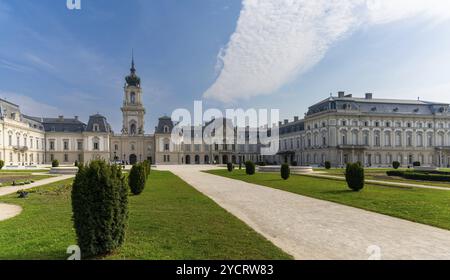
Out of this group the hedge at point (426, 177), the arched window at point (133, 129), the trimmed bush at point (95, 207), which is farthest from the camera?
the arched window at point (133, 129)

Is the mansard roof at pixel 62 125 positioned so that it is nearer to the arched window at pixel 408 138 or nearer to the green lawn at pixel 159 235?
the green lawn at pixel 159 235

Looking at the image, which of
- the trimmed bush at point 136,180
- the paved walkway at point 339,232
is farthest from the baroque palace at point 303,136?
the paved walkway at point 339,232

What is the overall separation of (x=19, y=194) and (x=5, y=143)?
50.0 m

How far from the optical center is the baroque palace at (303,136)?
57.0m

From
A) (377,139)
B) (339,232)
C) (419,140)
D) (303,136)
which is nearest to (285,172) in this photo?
(339,232)

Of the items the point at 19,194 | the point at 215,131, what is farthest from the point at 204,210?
the point at 215,131

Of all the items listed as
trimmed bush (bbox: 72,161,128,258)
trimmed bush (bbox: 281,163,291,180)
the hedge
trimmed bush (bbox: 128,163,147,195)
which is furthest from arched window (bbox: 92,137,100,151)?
trimmed bush (bbox: 72,161,128,258)

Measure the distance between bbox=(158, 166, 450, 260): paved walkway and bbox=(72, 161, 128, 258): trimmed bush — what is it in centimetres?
330

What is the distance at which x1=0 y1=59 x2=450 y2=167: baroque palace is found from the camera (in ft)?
187

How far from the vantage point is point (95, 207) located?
178 inches

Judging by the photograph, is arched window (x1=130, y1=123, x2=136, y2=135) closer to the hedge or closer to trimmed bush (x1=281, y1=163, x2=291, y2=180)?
trimmed bush (x1=281, y1=163, x2=291, y2=180)

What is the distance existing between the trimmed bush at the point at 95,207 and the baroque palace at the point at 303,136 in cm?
5640

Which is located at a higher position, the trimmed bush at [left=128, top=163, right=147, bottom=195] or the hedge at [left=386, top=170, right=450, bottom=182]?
the trimmed bush at [left=128, top=163, right=147, bottom=195]

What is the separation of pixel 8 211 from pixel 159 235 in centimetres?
642
